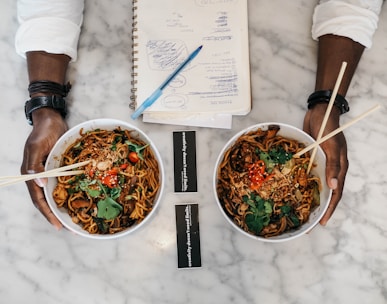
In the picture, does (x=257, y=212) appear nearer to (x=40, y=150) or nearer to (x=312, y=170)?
(x=312, y=170)

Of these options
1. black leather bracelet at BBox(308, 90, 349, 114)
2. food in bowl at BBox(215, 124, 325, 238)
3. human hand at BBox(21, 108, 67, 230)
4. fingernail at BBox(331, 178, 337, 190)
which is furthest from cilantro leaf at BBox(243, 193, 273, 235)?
human hand at BBox(21, 108, 67, 230)

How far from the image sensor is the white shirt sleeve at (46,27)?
1083 millimetres

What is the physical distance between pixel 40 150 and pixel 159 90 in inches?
12.1

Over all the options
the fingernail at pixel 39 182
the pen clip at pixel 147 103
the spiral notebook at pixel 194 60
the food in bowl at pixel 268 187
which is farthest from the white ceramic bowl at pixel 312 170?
the fingernail at pixel 39 182

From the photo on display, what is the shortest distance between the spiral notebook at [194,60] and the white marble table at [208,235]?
0.12ft

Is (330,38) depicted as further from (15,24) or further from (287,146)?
(15,24)

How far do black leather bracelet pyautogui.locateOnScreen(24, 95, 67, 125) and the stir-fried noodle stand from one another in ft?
0.35

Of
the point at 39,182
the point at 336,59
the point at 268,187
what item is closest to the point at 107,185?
the point at 39,182

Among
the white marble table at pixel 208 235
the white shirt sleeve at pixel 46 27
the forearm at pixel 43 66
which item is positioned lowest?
the white marble table at pixel 208 235

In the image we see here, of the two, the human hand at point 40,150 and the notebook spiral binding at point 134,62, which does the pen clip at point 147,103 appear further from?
the human hand at point 40,150

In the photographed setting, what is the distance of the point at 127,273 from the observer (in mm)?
1083

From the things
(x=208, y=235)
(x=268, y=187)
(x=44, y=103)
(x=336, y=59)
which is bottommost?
(x=208, y=235)

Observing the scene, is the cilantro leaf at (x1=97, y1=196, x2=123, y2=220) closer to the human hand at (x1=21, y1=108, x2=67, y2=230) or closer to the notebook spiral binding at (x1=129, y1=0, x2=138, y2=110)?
the human hand at (x1=21, y1=108, x2=67, y2=230)

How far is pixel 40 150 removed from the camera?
103 centimetres
